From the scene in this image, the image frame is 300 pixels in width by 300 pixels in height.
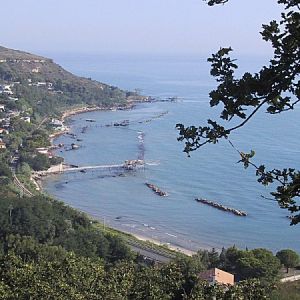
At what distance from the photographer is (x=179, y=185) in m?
17.4

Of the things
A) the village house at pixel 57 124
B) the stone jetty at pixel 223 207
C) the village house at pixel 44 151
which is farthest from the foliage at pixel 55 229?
the village house at pixel 57 124

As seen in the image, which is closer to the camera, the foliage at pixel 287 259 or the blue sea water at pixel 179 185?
the foliage at pixel 287 259

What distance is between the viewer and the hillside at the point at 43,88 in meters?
30.4

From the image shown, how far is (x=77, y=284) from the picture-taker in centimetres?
477

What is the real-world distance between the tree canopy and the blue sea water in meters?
10.8

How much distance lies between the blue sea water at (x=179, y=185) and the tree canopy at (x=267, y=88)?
10.8 m

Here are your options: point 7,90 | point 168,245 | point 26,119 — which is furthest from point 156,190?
point 7,90

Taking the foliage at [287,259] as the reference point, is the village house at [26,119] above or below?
above

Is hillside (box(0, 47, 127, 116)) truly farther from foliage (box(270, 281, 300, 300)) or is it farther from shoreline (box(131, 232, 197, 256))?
foliage (box(270, 281, 300, 300))

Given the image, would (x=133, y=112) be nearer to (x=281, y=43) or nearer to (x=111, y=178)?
(x=111, y=178)

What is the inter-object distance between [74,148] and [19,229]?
12.3 m

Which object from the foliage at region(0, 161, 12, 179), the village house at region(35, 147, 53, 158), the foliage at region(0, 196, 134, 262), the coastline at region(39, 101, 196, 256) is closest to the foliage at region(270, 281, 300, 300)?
the foliage at region(0, 196, 134, 262)

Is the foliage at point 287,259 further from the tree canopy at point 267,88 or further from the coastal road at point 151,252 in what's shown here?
the tree canopy at point 267,88

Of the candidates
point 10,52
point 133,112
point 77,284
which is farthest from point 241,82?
point 10,52
